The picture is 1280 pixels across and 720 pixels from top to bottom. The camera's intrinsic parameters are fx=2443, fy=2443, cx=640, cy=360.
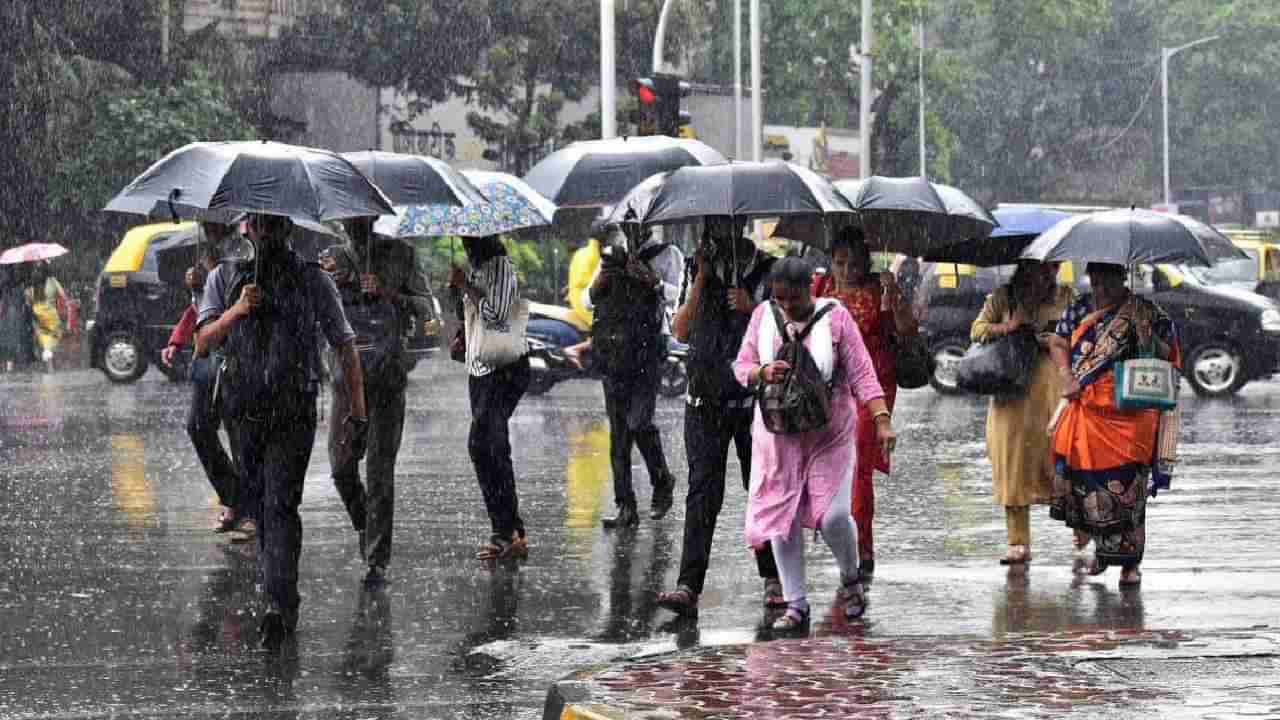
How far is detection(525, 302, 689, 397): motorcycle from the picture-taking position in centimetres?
2498

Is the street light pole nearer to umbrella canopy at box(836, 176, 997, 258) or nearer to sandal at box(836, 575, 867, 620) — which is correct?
umbrella canopy at box(836, 176, 997, 258)

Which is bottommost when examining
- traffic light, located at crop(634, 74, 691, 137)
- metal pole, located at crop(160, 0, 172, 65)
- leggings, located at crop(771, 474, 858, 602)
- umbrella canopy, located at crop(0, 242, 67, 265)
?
leggings, located at crop(771, 474, 858, 602)

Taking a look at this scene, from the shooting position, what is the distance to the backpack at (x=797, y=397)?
953 cm

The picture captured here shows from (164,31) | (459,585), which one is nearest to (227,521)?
(459,585)

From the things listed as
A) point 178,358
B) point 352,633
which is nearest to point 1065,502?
point 352,633

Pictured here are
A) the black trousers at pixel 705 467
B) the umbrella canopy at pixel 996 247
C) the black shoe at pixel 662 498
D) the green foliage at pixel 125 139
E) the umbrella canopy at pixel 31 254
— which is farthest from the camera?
the green foliage at pixel 125 139

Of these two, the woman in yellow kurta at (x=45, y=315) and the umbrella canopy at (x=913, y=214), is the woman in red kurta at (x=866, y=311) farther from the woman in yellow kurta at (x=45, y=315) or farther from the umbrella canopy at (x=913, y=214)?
the woman in yellow kurta at (x=45, y=315)

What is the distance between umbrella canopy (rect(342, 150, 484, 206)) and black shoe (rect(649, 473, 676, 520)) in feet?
9.52

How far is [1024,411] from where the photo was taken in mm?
12016

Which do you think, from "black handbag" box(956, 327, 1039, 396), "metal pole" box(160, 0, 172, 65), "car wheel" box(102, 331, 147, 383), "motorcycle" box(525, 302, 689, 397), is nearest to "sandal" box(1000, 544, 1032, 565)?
"black handbag" box(956, 327, 1039, 396)

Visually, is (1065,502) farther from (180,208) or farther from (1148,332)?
(180,208)

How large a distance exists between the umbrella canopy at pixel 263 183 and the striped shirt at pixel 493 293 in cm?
202

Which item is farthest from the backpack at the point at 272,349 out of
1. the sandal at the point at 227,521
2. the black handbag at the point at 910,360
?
the sandal at the point at 227,521

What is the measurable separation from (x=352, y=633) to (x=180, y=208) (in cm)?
204
